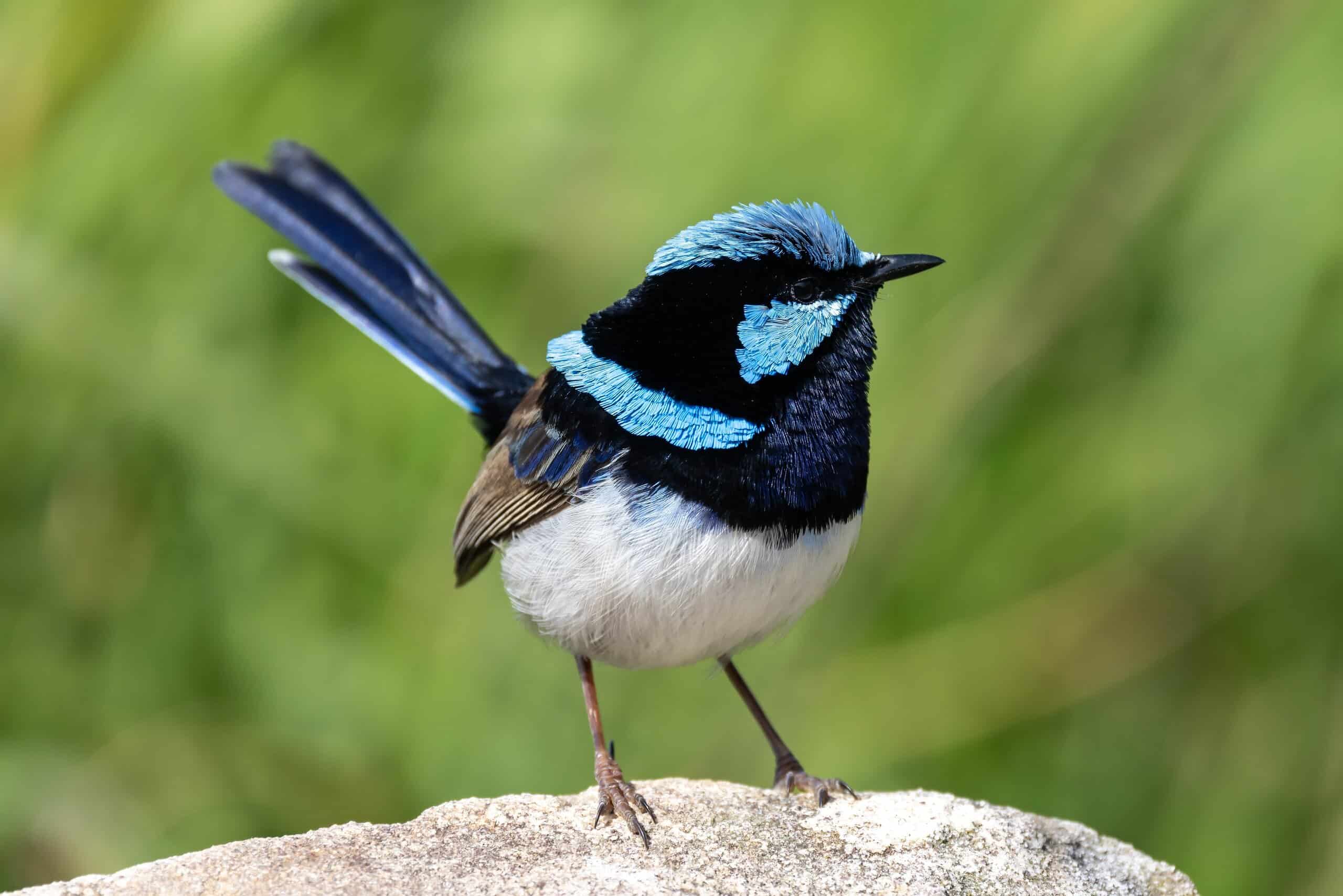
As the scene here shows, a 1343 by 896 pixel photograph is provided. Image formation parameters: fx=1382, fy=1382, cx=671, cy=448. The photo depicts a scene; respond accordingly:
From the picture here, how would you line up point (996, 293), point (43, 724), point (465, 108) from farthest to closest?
point (465, 108)
point (43, 724)
point (996, 293)

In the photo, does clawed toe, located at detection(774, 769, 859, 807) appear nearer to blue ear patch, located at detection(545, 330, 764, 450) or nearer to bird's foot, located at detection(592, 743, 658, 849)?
bird's foot, located at detection(592, 743, 658, 849)

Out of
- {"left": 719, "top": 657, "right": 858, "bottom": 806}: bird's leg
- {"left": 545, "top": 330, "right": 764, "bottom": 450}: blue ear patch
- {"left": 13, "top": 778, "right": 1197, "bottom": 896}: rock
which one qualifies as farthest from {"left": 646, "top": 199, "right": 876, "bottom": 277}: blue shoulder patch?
{"left": 13, "top": 778, "right": 1197, "bottom": 896}: rock

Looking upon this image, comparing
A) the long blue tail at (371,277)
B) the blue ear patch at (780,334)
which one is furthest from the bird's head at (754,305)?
the long blue tail at (371,277)

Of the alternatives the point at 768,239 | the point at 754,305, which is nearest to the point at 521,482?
the point at 754,305

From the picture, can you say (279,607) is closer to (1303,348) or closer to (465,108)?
(465,108)

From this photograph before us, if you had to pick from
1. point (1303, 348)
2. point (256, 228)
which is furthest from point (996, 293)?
point (256, 228)

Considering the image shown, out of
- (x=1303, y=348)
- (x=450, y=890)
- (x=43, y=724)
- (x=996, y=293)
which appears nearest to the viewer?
(x=450, y=890)

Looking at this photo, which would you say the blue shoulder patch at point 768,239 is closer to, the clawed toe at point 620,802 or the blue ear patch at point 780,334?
the blue ear patch at point 780,334
